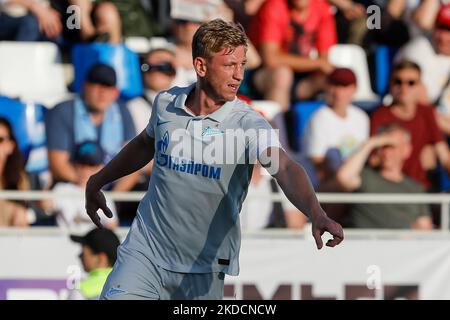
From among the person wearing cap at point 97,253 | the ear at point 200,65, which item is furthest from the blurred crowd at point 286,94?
the ear at point 200,65

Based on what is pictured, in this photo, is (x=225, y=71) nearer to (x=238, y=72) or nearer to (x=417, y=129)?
(x=238, y=72)

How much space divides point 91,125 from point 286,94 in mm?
1807

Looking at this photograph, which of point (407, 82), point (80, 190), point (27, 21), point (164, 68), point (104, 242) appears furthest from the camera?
point (27, 21)

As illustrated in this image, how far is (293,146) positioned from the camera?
33.4 feet

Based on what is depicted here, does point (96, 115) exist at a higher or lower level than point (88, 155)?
higher

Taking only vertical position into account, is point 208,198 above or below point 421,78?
below

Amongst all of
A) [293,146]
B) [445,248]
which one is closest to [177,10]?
[293,146]

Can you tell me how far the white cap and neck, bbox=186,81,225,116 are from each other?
186 inches

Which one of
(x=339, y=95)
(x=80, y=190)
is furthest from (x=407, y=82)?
(x=80, y=190)

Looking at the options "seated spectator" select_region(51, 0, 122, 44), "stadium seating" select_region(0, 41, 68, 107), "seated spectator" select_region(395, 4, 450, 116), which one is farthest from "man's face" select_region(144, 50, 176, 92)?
"seated spectator" select_region(395, 4, 450, 116)

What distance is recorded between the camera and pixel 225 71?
5.73 m

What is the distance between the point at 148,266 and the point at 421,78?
535 cm
